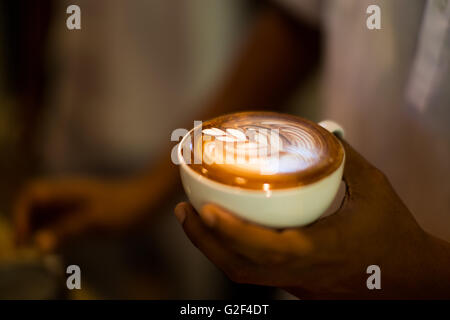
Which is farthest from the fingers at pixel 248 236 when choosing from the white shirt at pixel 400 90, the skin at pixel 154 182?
the skin at pixel 154 182

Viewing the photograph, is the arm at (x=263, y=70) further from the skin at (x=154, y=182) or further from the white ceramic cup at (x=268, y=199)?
the white ceramic cup at (x=268, y=199)

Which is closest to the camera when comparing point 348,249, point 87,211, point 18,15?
point 348,249

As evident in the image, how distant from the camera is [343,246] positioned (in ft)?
1.64

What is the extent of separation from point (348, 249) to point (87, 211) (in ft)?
2.65

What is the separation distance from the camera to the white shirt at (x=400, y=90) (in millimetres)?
678

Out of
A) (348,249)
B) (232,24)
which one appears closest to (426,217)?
(348,249)

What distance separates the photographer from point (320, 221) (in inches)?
20.2

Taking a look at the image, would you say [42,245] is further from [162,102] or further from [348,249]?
[162,102]

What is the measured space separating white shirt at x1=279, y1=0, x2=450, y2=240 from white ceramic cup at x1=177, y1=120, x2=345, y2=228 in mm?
308

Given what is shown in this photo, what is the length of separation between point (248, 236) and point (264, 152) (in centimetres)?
12

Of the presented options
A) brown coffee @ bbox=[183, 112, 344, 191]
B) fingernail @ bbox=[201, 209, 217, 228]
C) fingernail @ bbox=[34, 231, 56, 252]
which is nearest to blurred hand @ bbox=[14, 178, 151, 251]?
fingernail @ bbox=[34, 231, 56, 252]

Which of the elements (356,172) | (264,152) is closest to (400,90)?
(356,172)
